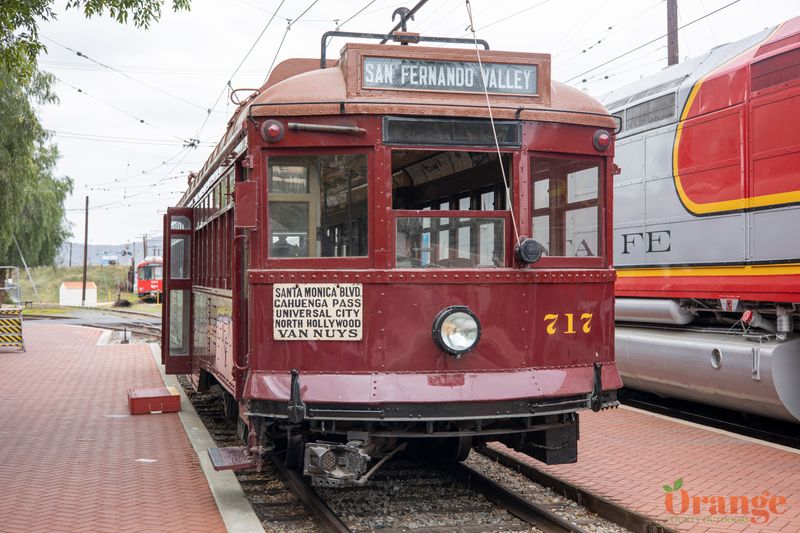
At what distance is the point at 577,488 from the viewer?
670cm

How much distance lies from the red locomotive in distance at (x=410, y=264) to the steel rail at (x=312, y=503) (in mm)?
323

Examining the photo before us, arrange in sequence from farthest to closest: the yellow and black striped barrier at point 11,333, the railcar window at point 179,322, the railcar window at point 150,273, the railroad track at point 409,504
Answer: the railcar window at point 150,273
the yellow and black striped barrier at point 11,333
the railcar window at point 179,322
the railroad track at point 409,504

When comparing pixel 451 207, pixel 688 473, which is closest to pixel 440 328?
pixel 451 207

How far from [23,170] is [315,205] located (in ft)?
73.0

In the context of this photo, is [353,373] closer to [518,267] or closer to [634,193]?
[518,267]

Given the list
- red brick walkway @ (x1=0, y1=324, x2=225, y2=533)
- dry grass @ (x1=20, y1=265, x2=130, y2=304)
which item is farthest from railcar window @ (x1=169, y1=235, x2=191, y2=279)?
dry grass @ (x1=20, y1=265, x2=130, y2=304)

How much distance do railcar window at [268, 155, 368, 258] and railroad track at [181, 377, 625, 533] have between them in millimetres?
1864

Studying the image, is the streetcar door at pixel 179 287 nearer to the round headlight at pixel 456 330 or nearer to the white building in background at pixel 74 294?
the round headlight at pixel 456 330

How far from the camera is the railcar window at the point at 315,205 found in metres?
5.89

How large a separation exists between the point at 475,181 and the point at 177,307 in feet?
22.3

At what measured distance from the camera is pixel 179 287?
38.5 ft

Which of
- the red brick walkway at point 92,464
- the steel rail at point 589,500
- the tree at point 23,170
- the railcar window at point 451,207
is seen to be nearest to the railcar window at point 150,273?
the tree at point 23,170

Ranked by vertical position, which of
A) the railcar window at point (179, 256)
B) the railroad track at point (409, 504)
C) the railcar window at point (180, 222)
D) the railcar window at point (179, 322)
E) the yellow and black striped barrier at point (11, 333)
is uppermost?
the railcar window at point (180, 222)

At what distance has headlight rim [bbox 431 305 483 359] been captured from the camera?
575 centimetres
